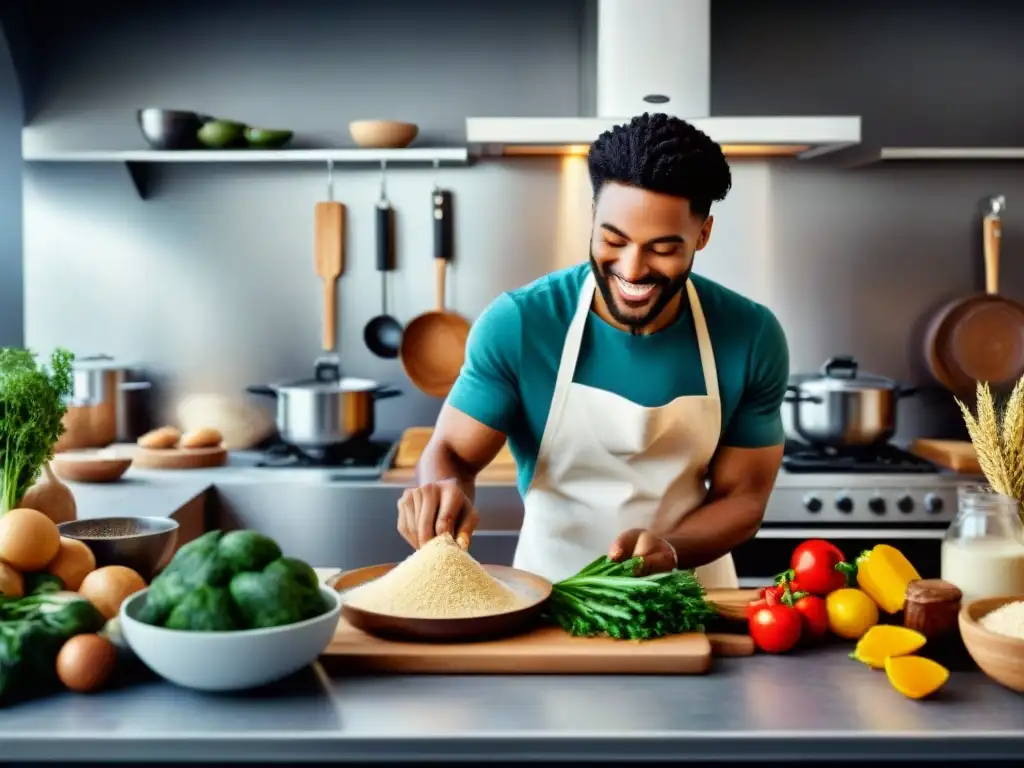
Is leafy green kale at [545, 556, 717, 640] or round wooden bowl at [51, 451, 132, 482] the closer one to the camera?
leafy green kale at [545, 556, 717, 640]

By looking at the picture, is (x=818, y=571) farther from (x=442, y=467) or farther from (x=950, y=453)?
(x=950, y=453)

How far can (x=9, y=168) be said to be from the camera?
Result: 3898 millimetres

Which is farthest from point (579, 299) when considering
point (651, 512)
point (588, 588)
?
point (588, 588)

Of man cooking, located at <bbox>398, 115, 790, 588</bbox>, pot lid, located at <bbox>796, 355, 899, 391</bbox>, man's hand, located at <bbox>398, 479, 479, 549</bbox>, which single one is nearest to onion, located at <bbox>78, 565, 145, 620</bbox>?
man's hand, located at <bbox>398, 479, 479, 549</bbox>

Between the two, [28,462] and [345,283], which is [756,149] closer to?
[345,283]

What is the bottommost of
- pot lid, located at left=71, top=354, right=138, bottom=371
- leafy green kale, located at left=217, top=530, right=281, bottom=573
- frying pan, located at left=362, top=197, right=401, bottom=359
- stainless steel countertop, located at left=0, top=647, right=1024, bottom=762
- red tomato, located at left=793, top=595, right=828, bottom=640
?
stainless steel countertop, located at left=0, top=647, right=1024, bottom=762

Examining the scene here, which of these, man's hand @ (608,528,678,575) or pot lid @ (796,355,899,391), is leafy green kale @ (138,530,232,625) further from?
pot lid @ (796,355,899,391)

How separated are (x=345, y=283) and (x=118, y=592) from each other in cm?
240

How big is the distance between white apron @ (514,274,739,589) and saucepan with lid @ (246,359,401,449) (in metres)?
1.18

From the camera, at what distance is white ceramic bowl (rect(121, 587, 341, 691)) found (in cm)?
139

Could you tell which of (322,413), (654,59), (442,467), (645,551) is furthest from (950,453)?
(645,551)

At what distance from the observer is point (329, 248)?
3885 millimetres

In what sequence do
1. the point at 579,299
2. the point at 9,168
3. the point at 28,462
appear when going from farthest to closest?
the point at 9,168
the point at 579,299
the point at 28,462

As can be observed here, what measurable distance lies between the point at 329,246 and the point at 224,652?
2.61 meters
